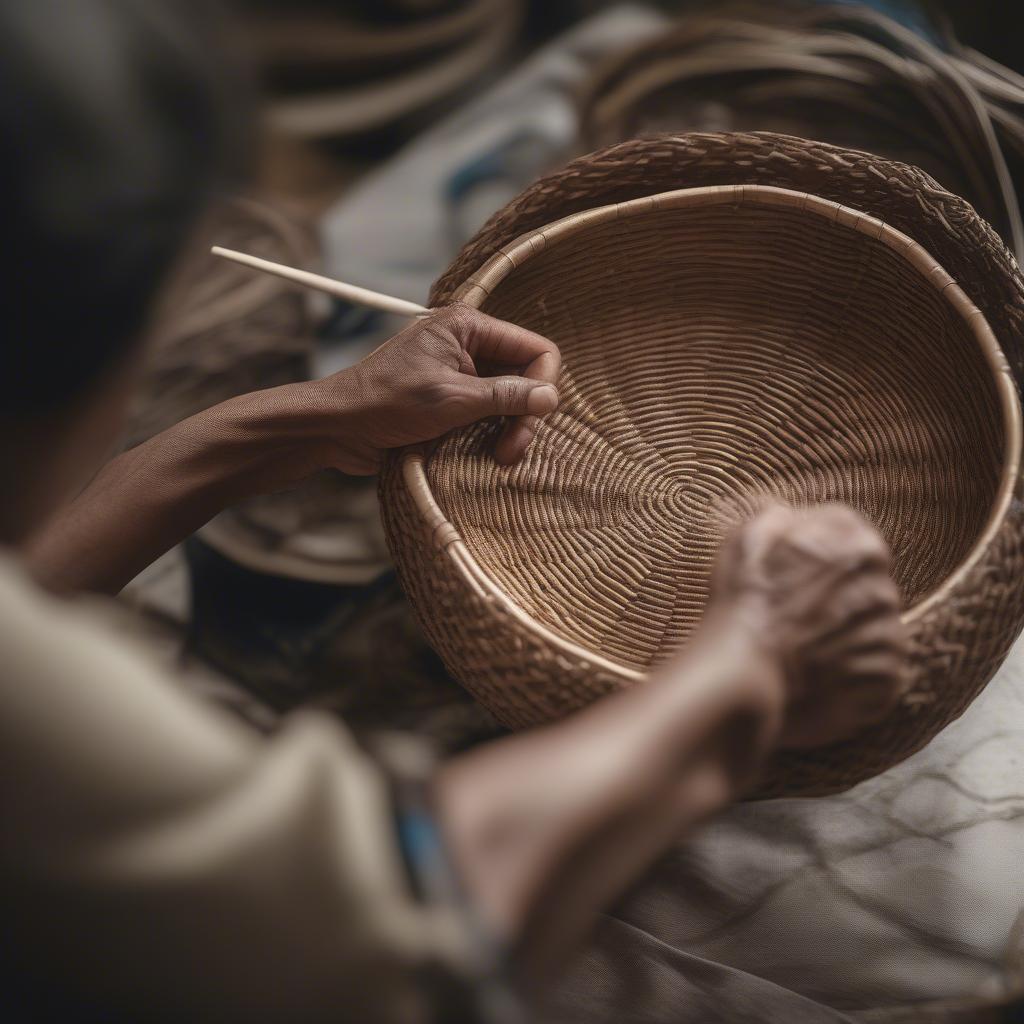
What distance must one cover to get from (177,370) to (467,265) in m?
0.54

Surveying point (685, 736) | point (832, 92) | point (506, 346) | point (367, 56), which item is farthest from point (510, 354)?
point (367, 56)

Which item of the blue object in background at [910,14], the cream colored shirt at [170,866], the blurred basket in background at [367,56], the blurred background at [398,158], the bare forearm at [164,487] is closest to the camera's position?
the cream colored shirt at [170,866]

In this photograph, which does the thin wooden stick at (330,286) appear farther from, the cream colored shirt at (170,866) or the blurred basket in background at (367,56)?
the blurred basket in background at (367,56)

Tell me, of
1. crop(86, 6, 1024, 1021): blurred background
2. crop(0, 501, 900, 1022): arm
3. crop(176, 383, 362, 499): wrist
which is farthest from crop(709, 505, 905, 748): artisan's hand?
crop(176, 383, 362, 499): wrist

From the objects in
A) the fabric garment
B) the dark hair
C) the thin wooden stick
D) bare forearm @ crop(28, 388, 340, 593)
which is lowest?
the fabric garment

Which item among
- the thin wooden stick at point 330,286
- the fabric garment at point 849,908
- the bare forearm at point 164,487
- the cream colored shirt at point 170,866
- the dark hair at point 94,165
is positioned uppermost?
the dark hair at point 94,165

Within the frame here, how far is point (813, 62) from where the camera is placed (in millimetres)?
1383

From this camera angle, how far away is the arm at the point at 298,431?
2.82ft

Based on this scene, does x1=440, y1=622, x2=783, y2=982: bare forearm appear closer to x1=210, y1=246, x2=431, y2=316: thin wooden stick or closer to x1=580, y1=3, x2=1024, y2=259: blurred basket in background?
x1=210, y1=246, x2=431, y2=316: thin wooden stick

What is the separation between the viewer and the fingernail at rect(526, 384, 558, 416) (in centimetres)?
88

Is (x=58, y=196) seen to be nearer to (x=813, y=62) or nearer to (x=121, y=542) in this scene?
(x=121, y=542)

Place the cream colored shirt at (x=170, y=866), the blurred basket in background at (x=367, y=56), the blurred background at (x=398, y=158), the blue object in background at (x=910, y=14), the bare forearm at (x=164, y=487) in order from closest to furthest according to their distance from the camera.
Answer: the cream colored shirt at (x=170, y=866) < the bare forearm at (x=164, y=487) < the blurred background at (x=398, y=158) < the blue object in background at (x=910, y=14) < the blurred basket in background at (x=367, y=56)

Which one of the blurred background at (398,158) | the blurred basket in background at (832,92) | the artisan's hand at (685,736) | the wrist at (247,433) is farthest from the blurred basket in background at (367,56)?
the artisan's hand at (685,736)

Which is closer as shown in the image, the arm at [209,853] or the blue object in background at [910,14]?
the arm at [209,853]
